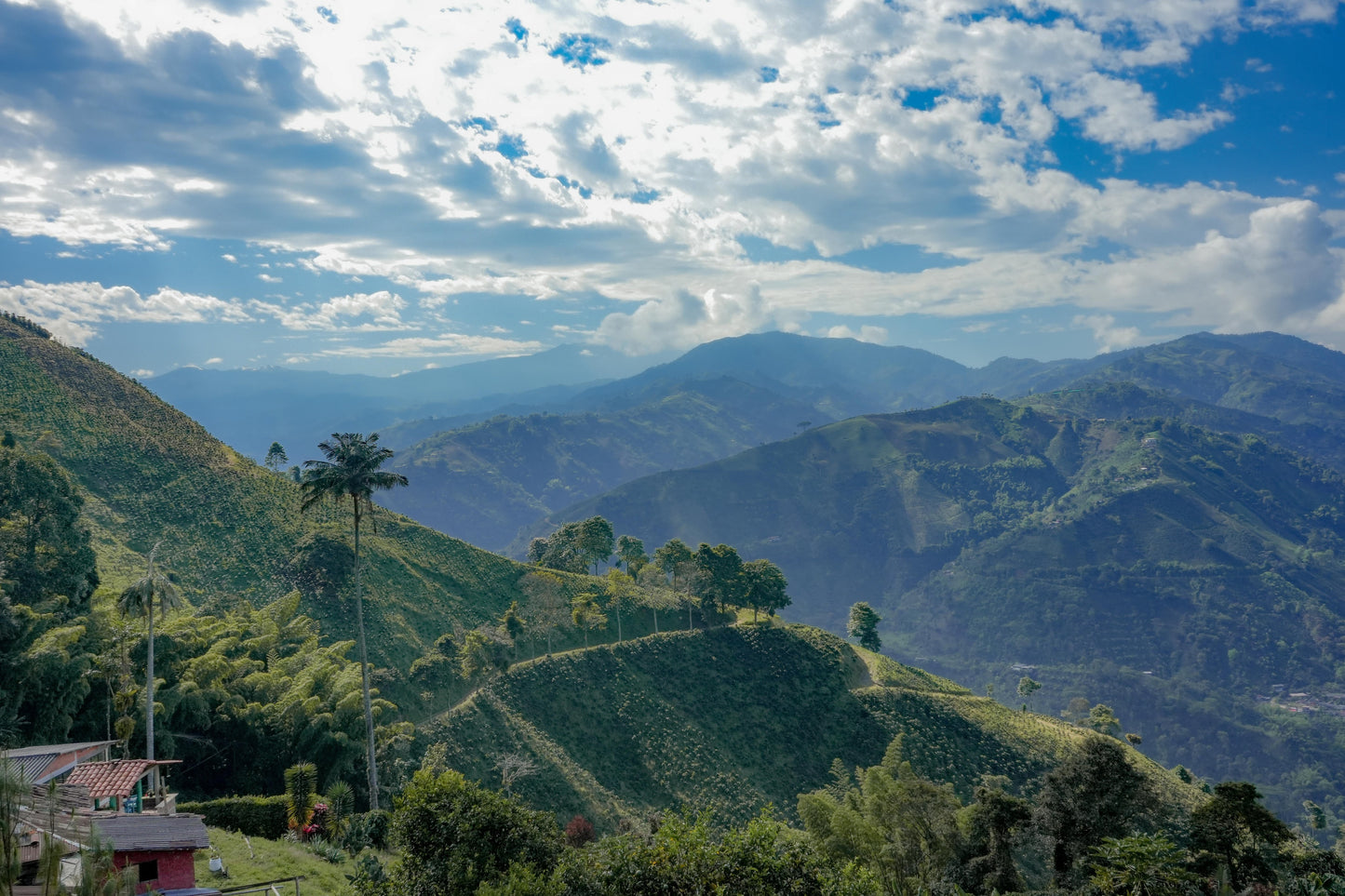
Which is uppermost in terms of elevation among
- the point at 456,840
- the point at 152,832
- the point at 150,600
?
the point at 150,600

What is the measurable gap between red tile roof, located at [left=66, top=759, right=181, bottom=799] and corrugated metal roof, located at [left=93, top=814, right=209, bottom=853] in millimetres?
3278

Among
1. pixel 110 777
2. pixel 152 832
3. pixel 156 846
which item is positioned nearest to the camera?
pixel 156 846

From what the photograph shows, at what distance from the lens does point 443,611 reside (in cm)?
7612

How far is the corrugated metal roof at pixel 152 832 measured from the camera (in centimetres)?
2197

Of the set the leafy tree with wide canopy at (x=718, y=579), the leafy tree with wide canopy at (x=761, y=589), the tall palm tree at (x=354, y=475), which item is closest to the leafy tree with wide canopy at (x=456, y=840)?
the tall palm tree at (x=354, y=475)

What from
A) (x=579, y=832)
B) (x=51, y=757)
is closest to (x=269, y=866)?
(x=51, y=757)

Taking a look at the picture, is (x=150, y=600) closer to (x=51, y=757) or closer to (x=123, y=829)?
(x=51, y=757)

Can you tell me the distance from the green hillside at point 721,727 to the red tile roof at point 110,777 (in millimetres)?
27529

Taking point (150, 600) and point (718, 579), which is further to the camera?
point (718, 579)

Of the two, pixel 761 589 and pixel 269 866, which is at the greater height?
pixel 761 589

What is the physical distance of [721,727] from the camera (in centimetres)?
6906

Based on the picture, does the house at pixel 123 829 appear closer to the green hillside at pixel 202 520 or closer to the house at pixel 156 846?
the house at pixel 156 846

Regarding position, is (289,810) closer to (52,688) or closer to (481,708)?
(52,688)

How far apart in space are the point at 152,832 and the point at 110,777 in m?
5.69
